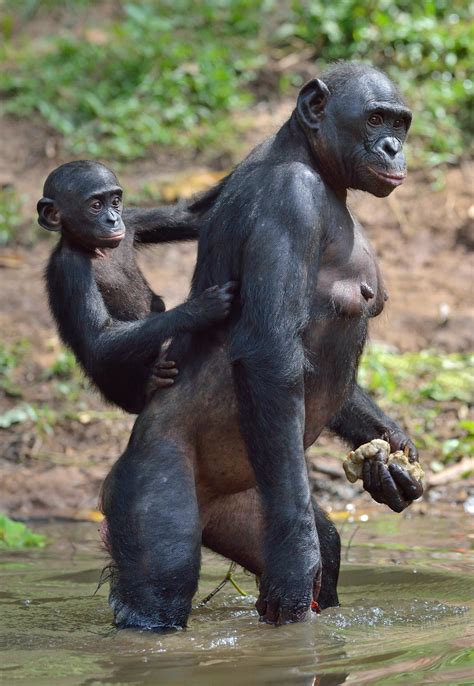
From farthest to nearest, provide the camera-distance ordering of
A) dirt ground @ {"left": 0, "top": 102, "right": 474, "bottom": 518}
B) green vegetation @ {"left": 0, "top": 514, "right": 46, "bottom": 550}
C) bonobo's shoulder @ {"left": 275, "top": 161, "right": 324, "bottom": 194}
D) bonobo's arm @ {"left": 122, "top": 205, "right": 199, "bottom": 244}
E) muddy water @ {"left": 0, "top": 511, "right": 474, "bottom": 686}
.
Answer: dirt ground @ {"left": 0, "top": 102, "right": 474, "bottom": 518} → green vegetation @ {"left": 0, "top": 514, "right": 46, "bottom": 550} → bonobo's arm @ {"left": 122, "top": 205, "right": 199, "bottom": 244} → bonobo's shoulder @ {"left": 275, "top": 161, "right": 324, "bottom": 194} → muddy water @ {"left": 0, "top": 511, "right": 474, "bottom": 686}

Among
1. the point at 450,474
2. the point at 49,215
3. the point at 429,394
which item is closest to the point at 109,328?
the point at 49,215

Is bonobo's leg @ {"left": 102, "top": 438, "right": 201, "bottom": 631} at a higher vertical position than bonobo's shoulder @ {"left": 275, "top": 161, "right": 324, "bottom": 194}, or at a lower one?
lower

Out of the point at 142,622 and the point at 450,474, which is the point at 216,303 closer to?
the point at 142,622

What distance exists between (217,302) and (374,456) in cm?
113

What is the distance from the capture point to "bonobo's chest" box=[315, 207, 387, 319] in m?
5.91

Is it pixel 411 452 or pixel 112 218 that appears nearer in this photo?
pixel 411 452

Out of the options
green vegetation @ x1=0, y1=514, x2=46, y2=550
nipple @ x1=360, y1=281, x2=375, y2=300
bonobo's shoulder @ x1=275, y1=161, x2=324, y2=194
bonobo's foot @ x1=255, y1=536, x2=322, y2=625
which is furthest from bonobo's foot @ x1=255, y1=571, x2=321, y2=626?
green vegetation @ x1=0, y1=514, x2=46, y2=550

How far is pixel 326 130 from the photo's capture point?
19.6ft

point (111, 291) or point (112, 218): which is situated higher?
point (112, 218)

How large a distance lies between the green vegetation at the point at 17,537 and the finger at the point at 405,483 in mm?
2930

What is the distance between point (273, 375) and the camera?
553 centimetres

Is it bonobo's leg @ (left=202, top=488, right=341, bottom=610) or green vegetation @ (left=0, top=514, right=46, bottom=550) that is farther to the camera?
green vegetation @ (left=0, top=514, right=46, bottom=550)

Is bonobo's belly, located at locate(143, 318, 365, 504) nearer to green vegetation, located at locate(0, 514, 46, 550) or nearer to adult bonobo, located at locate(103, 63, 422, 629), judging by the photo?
adult bonobo, located at locate(103, 63, 422, 629)

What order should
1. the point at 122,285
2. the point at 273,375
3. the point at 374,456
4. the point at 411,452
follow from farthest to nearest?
the point at 122,285
the point at 411,452
the point at 374,456
the point at 273,375
